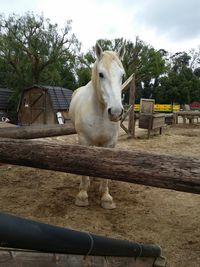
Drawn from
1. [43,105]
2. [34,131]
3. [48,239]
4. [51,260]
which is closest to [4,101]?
[43,105]

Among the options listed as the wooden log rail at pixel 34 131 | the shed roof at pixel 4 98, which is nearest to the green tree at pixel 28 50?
the shed roof at pixel 4 98

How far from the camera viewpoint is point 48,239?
1.18m

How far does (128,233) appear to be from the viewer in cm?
310

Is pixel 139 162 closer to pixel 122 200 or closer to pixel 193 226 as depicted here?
pixel 193 226

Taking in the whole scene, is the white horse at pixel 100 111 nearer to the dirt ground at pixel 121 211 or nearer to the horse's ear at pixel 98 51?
the horse's ear at pixel 98 51

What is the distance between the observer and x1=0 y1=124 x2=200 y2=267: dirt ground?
9.71ft

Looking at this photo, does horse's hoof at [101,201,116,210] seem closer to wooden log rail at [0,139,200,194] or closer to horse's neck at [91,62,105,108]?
horse's neck at [91,62,105,108]

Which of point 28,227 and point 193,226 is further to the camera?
point 193,226

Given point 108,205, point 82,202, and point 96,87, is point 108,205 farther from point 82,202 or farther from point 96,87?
point 96,87

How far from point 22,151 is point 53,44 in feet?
81.3

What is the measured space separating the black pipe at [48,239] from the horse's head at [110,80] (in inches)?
57.5

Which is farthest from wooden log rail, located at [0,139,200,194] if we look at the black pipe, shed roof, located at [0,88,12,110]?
shed roof, located at [0,88,12,110]

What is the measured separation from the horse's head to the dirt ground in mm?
1175

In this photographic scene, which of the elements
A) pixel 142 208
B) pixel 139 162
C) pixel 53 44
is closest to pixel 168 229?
pixel 142 208
